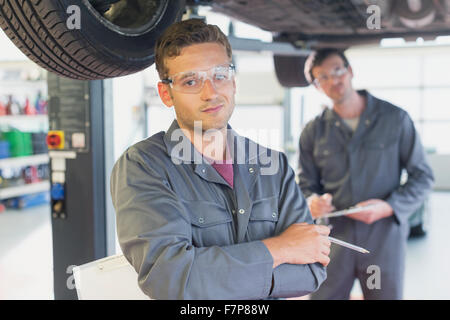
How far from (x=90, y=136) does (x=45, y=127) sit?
601 cm

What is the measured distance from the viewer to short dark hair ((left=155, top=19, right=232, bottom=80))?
1.08m

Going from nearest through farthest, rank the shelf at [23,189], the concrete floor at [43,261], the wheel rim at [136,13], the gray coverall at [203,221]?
the gray coverall at [203,221], the wheel rim at [136,13], the concrete floor at [43,261], the shelf at [23,189]

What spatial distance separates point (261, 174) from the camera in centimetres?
117

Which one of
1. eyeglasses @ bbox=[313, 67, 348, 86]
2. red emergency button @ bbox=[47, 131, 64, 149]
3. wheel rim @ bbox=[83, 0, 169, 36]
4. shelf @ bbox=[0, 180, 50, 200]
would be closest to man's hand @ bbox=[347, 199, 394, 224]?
eyeglasses @ bbox=[313, 67, 348, 86]

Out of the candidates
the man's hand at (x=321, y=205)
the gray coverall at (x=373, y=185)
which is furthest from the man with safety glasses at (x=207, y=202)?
the gray coverall at (x=373, y=185)

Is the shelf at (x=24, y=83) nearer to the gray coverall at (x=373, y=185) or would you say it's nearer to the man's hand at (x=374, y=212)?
the gray coverall at (x=373, y=185)

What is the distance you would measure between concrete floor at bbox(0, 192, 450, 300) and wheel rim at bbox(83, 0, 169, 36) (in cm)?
227

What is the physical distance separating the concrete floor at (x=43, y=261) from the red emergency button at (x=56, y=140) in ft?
4.56

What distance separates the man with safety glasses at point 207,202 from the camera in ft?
3.01

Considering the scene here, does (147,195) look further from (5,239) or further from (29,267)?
(5,239)

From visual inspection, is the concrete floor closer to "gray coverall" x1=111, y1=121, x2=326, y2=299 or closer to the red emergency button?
the red emergency button

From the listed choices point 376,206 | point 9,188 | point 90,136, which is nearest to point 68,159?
point 90,136

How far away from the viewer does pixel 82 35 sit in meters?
1.14
